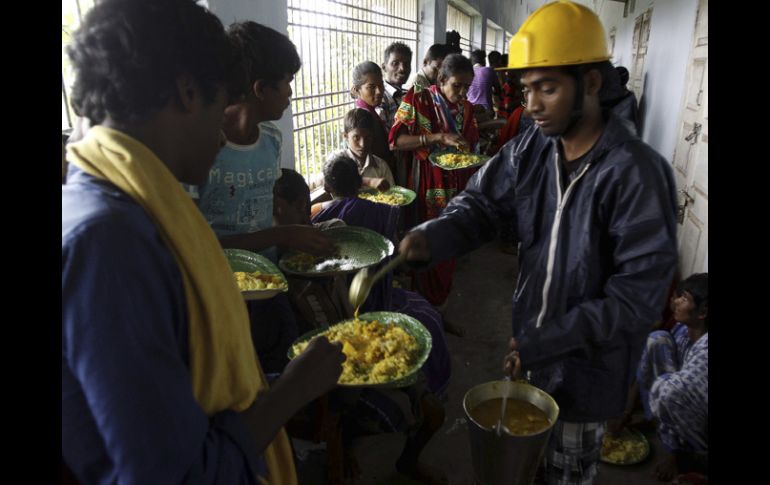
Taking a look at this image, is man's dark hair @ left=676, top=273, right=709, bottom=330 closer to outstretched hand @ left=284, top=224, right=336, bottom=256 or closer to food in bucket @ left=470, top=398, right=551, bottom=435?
food in bucket @ left=470, top=398, right=551, bottom=435

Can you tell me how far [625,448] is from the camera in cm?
289

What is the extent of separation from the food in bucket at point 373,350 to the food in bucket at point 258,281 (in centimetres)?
31

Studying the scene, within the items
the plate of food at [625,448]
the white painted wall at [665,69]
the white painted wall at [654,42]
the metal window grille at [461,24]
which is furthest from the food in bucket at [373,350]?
the metal window grille at [461,24]

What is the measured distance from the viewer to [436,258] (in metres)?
2.12

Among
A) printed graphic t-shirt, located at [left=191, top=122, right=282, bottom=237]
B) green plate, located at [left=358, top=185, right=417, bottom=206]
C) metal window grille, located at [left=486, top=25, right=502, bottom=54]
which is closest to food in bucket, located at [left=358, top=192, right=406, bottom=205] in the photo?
green plate, located at [left=358, top=185, right=417, bottom=206]

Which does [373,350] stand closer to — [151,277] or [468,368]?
[151,277]

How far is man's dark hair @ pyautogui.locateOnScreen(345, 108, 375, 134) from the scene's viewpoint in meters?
4.19

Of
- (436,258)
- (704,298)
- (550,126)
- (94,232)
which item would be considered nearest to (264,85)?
(436,258)

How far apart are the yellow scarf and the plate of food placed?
252 cm

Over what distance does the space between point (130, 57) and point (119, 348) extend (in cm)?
53

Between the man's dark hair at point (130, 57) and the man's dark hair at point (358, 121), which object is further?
the man's dark hair at point (358, 121)

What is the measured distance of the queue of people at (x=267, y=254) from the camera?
31.0 inches

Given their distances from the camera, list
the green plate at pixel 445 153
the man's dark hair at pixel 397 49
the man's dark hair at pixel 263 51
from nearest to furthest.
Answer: the man's dark hair at pixel 263 51
the green plate at pixel 445 153
the man's dark hair at pixel 397 49

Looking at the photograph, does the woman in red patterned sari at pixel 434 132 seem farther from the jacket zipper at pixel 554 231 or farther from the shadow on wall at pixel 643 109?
the shadow on wall at pixel 643 109
